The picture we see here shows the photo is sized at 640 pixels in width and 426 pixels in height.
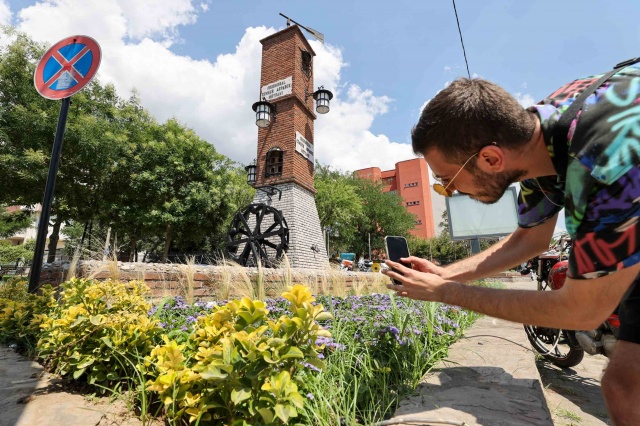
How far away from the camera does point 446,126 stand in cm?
115

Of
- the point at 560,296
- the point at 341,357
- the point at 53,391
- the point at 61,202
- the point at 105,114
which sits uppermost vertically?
the point at 105,114

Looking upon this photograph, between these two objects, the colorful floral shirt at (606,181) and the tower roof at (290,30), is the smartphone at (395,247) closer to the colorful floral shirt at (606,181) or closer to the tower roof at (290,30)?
the colorful floral shirt at (606,181)

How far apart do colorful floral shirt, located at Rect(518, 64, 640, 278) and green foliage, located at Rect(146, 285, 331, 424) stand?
80 centimetres

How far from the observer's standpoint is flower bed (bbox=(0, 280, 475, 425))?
3.14 feet

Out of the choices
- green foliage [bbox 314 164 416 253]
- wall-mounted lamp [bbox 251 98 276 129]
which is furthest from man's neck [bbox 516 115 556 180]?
green foliage [bbox 314 164 416 253]

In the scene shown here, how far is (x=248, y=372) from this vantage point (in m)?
0.93

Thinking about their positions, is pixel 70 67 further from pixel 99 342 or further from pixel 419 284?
pixel 419 284

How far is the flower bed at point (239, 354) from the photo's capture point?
958 millimetres

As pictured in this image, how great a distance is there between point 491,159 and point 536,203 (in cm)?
63

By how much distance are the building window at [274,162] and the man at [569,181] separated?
33.4ft

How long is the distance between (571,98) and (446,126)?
425 millimetres

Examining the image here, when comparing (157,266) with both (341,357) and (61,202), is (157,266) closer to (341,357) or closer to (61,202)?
(341,357)

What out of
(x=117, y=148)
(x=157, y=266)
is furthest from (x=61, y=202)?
(x=157, y=266)

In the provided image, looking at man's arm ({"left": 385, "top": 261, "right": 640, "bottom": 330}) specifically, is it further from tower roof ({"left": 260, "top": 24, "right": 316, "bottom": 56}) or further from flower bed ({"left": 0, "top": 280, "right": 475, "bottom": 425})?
tower roof ({"left": 260, "top": 24, "right": 316, "bottom": 56})
